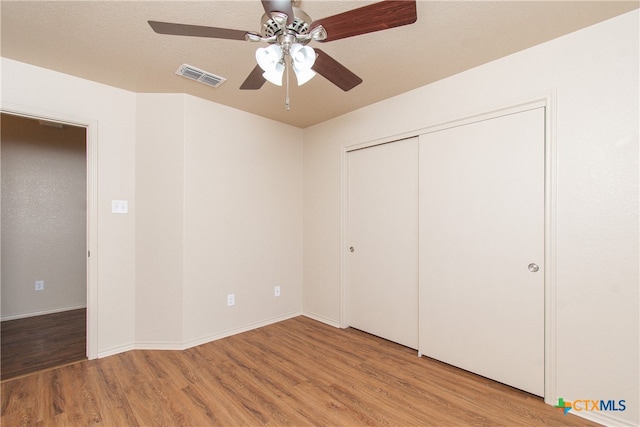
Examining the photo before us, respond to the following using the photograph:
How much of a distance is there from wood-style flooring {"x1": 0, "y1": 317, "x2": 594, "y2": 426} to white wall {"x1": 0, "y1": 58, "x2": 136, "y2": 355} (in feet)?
1.01

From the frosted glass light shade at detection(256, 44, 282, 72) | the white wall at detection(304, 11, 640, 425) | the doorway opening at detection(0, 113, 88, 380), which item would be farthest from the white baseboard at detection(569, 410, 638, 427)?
the doorway opening at detection(0, 113, 88, 380)

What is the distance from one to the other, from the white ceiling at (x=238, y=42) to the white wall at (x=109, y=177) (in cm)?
16

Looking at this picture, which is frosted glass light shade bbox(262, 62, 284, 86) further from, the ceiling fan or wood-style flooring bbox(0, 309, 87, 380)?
wood-style flooring bbox(0, 309, 87, 380)

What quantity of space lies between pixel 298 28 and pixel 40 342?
12.2ft

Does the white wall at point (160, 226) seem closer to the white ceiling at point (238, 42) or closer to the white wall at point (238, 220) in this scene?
the white wall at point (238, 220)

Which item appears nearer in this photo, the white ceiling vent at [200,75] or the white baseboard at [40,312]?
the white ceiling vent at [200,75]

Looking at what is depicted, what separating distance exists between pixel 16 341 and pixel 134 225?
170 centimetres

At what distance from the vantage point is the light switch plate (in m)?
2.72

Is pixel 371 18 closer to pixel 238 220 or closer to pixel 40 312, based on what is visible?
pixel 238 220

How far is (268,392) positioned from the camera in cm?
214

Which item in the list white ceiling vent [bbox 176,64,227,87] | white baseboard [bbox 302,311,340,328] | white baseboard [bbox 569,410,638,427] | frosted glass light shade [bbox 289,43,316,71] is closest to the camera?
frosted glass light shade [bbox 289,43,316,71]

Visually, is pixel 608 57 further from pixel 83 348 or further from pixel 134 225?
pixel 83 348

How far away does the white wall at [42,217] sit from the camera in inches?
142

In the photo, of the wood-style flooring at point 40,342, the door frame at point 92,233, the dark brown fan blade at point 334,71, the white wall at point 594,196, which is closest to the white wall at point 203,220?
the door frame at point 92,233
